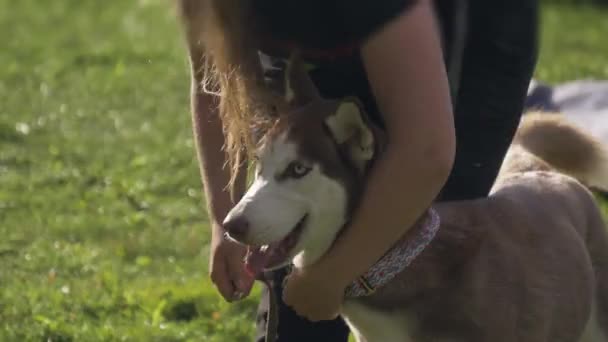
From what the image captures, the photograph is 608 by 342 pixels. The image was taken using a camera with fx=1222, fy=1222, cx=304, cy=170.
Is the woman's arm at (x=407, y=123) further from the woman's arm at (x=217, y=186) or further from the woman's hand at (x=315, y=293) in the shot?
the woman's arm at (x=217, y=186)

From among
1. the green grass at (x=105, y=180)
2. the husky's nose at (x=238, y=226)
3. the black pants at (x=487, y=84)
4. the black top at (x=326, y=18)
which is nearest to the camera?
the black top at (x=326, y=18)

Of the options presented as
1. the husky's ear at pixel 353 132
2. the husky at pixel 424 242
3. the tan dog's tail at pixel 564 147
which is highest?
the husky's ear at pixel 353 132

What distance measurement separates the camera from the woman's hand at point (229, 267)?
9.52 feet

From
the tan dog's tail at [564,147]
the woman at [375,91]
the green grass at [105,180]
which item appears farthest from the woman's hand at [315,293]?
the tan dog's tail at [564,147]

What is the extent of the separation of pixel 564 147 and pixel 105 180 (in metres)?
2.91

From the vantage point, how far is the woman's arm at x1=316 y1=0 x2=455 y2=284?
2324mm

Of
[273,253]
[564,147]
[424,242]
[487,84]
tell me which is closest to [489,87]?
[487,84]

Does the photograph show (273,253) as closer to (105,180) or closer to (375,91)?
(375,91)

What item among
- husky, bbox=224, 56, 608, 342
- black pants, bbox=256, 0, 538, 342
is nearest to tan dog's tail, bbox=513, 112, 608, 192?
husky, bbox=224, 56, 608, 342

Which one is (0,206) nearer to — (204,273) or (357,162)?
(204,273)

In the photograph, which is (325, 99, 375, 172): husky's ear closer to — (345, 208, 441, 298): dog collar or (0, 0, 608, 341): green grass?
(345, 208, 441, 298): dog collar

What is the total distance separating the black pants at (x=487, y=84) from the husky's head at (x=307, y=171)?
0.24 m

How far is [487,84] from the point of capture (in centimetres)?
289

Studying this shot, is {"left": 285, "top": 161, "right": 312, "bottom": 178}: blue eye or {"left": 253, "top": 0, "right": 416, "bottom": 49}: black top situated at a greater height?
{"left": 253, "top": 0, "right": 416, "bottom": 49}: black top
